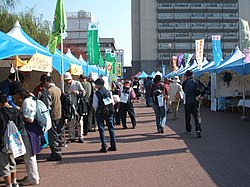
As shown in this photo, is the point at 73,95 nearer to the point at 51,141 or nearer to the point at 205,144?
the point at 51,141

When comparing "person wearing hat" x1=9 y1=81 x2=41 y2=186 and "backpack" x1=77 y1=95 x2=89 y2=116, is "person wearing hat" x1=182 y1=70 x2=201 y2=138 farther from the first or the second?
"person wearing hat" x1=9 y1=81 x2=41 y2=186

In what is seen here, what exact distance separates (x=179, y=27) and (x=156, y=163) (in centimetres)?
7034

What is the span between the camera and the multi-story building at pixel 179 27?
73.8 m

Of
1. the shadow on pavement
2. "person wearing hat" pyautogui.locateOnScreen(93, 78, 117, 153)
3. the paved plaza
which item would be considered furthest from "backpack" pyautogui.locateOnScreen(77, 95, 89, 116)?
the shadow on pavement

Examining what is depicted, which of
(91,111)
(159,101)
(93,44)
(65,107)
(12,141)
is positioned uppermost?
(93,44)

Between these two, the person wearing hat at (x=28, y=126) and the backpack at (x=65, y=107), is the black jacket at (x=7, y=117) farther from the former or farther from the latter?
the backpack at (x=65, y=107)

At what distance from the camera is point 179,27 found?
7381 cm

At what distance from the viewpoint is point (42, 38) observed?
94.3ft

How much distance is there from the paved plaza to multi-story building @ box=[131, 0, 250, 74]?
65.0 m

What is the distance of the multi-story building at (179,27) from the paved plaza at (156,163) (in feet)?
213

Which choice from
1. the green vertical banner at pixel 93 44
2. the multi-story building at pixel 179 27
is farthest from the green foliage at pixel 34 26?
the multi-story building at pixel 179 27

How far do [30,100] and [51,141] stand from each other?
1.73 m

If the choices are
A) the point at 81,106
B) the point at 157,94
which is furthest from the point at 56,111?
the point at 157,94

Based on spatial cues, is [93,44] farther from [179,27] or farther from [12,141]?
[179,27]
